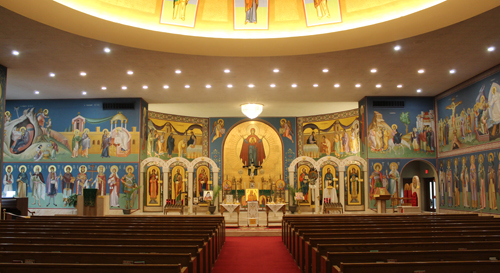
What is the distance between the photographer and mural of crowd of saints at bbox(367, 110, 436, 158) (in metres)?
16.8

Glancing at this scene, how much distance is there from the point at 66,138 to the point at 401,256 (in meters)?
16.6

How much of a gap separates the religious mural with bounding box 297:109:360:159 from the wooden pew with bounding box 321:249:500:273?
16.7 m

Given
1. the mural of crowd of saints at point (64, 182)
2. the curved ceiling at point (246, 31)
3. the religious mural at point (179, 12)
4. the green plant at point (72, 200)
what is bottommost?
the green plant at point (72, 200)

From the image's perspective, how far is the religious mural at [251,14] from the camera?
1070 centimetres

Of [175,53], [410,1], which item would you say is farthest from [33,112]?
[410,1]

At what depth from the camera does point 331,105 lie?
19.7m

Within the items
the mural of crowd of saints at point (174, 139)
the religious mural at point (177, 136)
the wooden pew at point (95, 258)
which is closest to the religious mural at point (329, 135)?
the religious mural at point (177, 136)

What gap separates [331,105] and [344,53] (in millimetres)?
8314

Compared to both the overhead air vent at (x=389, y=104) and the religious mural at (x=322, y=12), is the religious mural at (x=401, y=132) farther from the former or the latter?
the religious mural at (x=322, y=12)

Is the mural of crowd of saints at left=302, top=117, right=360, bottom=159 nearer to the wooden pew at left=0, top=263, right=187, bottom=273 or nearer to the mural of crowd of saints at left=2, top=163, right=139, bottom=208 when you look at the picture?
the mural of crowd of saints at left=2, top=163, right=139, bottom=208

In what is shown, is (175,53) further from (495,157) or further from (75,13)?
(495,157)

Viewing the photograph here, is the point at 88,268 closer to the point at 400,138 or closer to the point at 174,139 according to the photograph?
the point at 400,138

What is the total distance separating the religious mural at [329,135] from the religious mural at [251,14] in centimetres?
1157

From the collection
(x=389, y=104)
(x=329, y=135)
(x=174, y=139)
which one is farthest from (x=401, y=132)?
(x=174, y=139)
